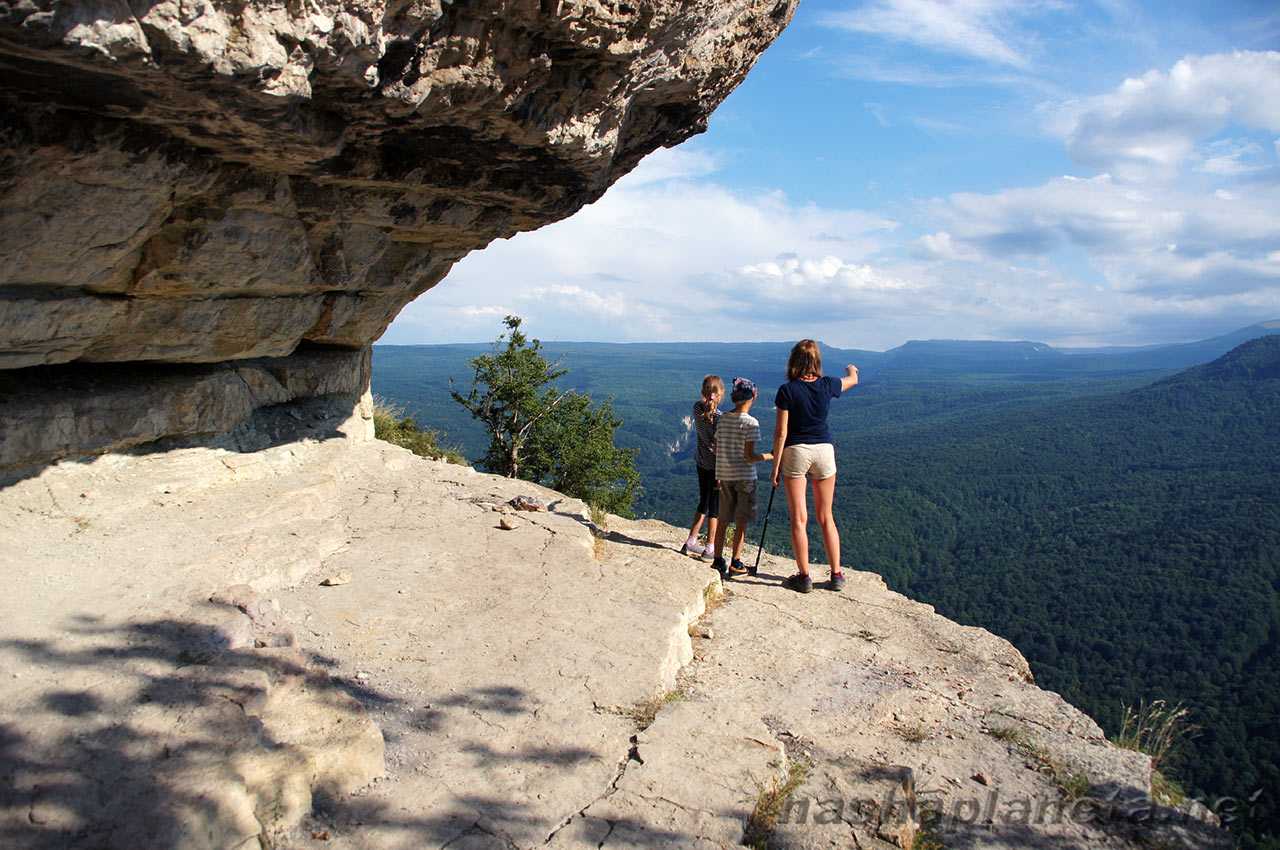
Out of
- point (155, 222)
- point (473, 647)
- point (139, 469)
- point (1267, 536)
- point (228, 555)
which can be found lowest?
point (1267, 536)

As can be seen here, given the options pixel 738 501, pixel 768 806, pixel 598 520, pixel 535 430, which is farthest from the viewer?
pixel 535 430

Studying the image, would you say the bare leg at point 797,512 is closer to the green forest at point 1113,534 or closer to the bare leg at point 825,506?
the bare leg at point 825,506

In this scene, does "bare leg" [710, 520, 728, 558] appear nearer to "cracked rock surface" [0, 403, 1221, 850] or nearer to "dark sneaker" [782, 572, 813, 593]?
"cracked rock surface" [0, 403, 1221, 850]

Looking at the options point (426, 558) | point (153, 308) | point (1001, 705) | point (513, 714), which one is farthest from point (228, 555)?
point (1001, 705)

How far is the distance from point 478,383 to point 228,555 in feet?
59.5

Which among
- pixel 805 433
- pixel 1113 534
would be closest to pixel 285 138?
pixel 805 433

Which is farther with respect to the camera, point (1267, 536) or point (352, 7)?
point (1267, 536)

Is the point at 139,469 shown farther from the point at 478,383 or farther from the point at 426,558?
the point at 478,383

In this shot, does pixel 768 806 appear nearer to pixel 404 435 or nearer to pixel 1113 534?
pixel 404 435

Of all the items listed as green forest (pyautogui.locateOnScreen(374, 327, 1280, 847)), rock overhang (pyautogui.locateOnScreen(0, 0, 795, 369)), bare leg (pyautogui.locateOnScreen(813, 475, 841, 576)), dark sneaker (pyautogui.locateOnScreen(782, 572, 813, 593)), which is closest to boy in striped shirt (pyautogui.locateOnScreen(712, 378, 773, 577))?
bare leg (pyautogui.locateOnScreen(813, 475, 841, 576))

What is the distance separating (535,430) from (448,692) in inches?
786

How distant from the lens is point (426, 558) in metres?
6.46

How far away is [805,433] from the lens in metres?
6.67

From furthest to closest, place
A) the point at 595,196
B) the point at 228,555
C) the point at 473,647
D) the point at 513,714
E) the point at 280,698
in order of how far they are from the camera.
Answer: the point at 595,196
the point at 228,555
the point at 473,647
the point at 513,714
the point at 280,698
